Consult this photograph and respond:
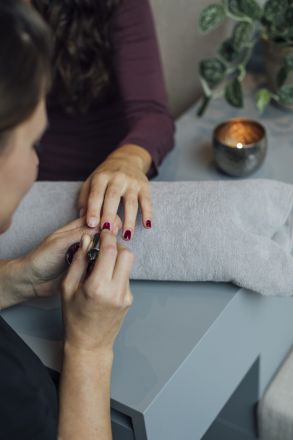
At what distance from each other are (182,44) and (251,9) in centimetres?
32

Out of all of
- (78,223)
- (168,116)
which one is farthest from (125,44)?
(78,223)

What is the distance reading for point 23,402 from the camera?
0.70m

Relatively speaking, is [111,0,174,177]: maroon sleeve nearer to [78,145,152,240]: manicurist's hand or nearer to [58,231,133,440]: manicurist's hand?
[78,145,152,240]: manicurist's hand

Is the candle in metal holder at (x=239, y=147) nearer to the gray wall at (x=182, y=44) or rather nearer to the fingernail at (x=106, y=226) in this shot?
the fingernail at (x=106, y=226)

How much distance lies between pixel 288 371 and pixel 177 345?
304 millimetres

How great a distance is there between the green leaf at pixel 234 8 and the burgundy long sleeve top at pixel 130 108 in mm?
146

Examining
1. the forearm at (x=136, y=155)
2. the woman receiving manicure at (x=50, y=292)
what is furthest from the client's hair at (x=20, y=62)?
the forearm at (x=136, y=155)

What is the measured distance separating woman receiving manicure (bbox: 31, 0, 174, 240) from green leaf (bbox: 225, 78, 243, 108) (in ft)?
0.44

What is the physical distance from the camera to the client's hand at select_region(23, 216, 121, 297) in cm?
84

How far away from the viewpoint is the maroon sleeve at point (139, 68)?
1165 mm

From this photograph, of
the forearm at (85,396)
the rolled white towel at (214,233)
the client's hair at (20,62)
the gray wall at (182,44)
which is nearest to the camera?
the client's hair at (20,62)

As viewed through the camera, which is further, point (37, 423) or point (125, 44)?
point (125, 44)

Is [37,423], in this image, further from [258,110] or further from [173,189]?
[258,110]

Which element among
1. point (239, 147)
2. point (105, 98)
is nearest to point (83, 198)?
point (239, 147)
